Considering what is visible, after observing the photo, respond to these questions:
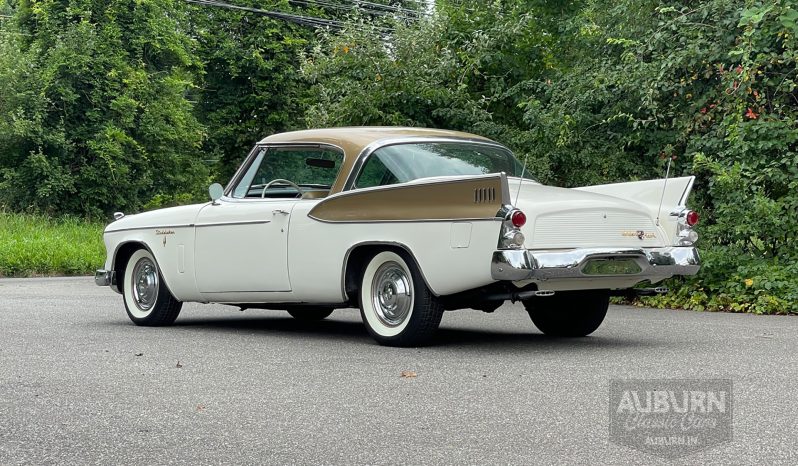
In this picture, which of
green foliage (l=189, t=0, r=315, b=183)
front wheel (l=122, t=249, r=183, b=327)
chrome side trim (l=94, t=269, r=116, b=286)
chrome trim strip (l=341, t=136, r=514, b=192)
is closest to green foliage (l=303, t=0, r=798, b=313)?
chrome trim strip (l=341, t=136, r=514, b=192)

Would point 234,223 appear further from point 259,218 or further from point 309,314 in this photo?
point 309,314

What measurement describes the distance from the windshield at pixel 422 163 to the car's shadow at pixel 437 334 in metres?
1.24

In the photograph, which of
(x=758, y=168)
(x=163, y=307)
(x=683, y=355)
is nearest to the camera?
(x=683, y=355)

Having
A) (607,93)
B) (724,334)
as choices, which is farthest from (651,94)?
(724,334)

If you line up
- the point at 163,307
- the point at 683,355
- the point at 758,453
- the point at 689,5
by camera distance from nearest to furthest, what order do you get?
the point at 758,453 → the point at 683,355 → the point at 163,307 → the point at 689,5

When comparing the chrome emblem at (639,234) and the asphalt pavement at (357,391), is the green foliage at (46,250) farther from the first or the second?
the chrome emblem at (639,234)

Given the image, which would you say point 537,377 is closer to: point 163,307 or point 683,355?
point 683,355

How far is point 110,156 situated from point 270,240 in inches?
1068

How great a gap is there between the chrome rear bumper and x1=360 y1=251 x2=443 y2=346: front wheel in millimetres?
711

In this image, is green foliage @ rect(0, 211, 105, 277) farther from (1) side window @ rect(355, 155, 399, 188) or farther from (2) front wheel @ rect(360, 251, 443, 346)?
(2) front wheel @ rect(360, 251, 443, 346)

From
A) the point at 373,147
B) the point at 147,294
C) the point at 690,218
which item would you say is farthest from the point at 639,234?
the point at 147,294

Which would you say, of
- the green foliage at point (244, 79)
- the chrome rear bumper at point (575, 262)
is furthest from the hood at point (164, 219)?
the green foliage at point (244, 79)

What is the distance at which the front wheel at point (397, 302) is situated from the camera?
8.10 metres

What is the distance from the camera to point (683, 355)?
784 centimetres
